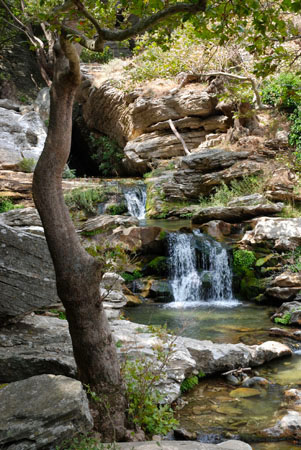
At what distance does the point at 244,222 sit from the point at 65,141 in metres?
9.80

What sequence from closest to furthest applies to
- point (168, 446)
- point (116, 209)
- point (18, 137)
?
1. point (168, 446)
2. point (116, 209)
3. point (18, 137)

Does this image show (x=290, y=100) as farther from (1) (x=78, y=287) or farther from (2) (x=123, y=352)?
(1) (x=78, y=287)

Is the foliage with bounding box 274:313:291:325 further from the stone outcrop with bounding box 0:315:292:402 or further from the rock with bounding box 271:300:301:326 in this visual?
the stone outcrop with bounding box 0:315:292:402

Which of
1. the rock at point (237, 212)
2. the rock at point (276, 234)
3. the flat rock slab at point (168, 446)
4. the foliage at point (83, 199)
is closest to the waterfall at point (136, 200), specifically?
the foliage at point (83, 199)

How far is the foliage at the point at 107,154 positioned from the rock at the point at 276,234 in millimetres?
13184

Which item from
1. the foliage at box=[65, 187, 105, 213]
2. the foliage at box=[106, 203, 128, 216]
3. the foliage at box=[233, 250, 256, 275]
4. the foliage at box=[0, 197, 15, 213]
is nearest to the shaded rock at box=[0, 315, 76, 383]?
the foliage at box=[233, 250, 256, 275]

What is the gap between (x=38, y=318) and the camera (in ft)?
18.6

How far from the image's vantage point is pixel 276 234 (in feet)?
36.1

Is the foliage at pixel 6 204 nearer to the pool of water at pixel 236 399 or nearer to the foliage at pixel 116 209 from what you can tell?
the foliage at pixel 116 209

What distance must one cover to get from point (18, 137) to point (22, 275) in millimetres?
16257

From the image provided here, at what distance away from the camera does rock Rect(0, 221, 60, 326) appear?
4.82 metres

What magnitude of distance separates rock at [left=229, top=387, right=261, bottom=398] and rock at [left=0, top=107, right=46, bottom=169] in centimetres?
1529

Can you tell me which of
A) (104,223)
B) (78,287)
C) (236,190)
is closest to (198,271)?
(104,223)

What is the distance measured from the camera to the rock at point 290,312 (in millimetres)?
8172
